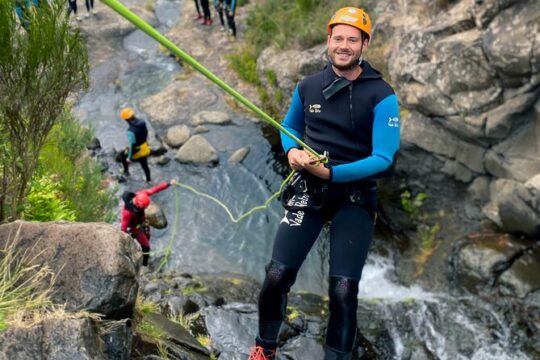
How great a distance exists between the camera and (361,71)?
13.2 feet

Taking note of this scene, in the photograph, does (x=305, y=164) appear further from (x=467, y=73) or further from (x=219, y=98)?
(x=219, y=98)

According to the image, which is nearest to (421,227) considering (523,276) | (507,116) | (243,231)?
(523,276)

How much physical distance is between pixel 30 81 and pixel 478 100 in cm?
730

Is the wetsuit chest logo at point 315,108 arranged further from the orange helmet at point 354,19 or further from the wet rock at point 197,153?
the wet rock at point 197,153

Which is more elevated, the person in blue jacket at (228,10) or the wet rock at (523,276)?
the person in blue jacket at (228,10)

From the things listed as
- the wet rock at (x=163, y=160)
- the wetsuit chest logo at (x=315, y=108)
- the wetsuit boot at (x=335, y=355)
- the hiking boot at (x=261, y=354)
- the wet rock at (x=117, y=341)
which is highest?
the wetsuit chest logo at (x=315, y=108)

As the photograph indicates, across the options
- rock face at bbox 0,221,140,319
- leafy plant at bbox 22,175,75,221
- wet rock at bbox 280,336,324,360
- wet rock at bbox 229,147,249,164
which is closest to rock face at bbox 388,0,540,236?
wet rock at bbox 229,147,249,164

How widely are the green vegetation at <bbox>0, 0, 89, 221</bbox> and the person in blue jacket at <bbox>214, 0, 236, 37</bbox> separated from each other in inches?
501

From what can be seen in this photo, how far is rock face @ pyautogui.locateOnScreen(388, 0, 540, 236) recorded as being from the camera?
8055 mm

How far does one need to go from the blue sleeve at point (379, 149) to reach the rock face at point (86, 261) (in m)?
1.65

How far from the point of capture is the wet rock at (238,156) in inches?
479

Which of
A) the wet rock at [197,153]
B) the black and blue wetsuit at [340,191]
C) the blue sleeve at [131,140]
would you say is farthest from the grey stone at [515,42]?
the blue sleeve at [131,140]

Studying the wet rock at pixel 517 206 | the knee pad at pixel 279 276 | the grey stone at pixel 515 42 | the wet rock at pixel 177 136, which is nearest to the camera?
the knee pad at pixel 279 276

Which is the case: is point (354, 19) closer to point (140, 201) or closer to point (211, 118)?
point (140, 201)
